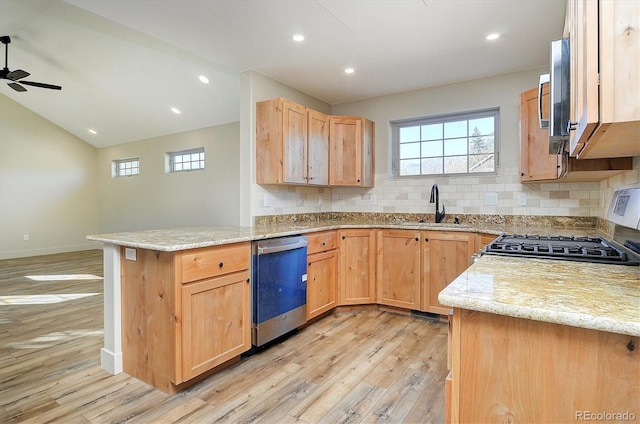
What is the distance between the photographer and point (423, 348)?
263 cm

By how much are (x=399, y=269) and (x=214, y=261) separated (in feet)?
6.37

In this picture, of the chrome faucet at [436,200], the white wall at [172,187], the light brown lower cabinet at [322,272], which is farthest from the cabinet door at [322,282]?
the white wall at [172,187]

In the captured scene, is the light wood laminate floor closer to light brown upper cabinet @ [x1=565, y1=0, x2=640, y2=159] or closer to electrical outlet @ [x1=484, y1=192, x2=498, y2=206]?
electrical outlet @ [x1=484, y1=192, x2=498, y2=206]

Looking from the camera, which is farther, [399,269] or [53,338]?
[399,269]

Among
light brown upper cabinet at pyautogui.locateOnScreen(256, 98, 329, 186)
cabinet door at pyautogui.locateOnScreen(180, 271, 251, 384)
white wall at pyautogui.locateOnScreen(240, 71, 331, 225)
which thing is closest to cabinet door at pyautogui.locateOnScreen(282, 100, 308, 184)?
light brown upper cabinet at pyautogui.locateOnScreen(256, 98, 329, 186)

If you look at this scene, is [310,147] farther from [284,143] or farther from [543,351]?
[543,351]

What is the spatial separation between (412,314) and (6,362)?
3.34 m

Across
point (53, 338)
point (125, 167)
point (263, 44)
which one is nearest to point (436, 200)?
point (263, 44)

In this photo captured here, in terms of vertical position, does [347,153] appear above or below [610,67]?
above

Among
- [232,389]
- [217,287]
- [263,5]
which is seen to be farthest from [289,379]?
[263,5]

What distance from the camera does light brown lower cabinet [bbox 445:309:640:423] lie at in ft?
2.66

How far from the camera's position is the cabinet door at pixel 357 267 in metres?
3.50

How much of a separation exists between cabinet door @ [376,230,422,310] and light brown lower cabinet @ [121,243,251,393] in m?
1.59

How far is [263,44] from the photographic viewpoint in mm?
2797
